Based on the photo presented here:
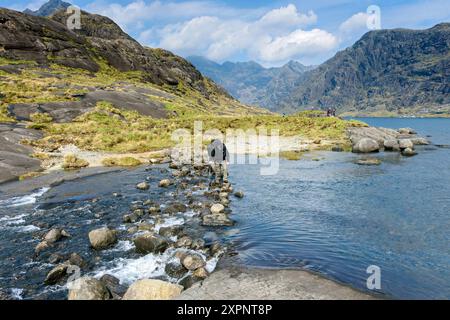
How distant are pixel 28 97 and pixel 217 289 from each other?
239 ft

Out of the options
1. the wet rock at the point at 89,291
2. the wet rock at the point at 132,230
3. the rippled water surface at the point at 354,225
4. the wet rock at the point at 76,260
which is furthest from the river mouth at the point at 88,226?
the rippled water surface at the point at 354,225

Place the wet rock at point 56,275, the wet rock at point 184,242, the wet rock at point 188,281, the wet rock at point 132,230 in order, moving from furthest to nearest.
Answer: the wet rock at point 132,230
the wet rock at point 184,242
the wet rock at point 56,275
the wet rock at point 188,281

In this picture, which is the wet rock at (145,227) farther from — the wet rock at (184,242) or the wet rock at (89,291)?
the wet rock at (89,291)

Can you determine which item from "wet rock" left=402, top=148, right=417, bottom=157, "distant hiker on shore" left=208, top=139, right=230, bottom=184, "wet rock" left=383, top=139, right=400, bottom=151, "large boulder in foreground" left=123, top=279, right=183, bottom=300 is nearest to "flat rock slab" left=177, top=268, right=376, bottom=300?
"large boulder in foreground" left=123, top=279, right=183, bottom=300

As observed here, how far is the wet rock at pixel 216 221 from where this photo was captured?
21.5 m

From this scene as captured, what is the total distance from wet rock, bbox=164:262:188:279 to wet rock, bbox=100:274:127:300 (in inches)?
79.7

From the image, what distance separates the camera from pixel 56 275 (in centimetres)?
1466

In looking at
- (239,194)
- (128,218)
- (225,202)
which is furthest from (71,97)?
(128,218)

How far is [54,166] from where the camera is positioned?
39.8 meters

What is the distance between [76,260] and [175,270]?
15.6ft

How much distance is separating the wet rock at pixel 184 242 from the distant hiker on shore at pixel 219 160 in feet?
51.0

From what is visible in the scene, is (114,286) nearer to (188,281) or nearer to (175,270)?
(175,270)

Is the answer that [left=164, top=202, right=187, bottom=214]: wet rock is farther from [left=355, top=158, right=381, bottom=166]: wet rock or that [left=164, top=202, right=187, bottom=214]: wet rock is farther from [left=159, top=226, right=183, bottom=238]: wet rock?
[left=355, top=158, right=381, bottom=166]: wet rock
